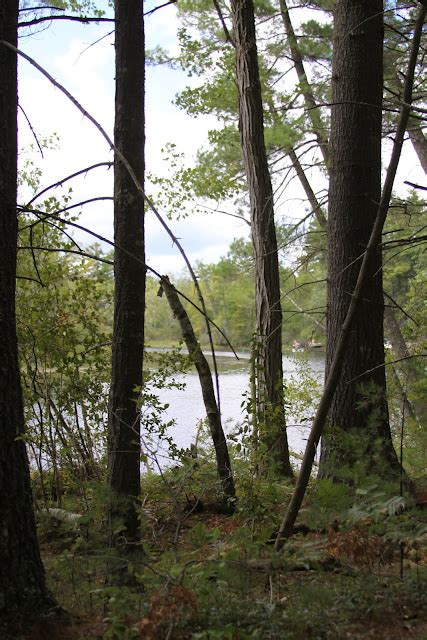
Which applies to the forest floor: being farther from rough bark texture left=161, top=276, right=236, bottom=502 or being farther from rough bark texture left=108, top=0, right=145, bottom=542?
rough bark texture left=161, top=276, right=236, bottom=502

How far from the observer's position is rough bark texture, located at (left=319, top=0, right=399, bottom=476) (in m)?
4.61

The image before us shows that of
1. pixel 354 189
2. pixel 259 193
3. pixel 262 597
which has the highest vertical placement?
pixel 259 193

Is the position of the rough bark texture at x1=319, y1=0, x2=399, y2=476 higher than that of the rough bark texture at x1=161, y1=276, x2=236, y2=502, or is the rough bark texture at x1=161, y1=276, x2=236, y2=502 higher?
the rough bark texture at x1=319, y1=0, x2=399, y2=476

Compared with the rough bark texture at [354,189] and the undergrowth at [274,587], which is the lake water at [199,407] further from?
the undergrowth at [274,587]

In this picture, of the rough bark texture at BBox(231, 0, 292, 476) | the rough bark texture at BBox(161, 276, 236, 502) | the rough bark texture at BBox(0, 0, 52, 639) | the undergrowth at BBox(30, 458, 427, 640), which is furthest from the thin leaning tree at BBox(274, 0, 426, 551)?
the rough bark texture at BBox(231, 0, 292, 476)

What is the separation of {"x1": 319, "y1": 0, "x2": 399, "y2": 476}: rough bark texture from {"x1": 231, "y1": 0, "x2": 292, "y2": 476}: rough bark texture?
6.21 feet

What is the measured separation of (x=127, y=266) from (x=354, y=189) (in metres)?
1.95

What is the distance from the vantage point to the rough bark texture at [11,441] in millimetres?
2430

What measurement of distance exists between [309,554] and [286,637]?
443mm

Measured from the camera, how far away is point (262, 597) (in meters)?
2.54

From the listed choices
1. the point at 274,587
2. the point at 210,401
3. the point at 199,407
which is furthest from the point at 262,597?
the point at 199,407

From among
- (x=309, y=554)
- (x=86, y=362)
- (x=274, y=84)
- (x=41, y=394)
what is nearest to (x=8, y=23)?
(x=309, y=554)

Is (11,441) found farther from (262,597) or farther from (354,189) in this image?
(354,189)

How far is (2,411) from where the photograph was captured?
2561 millimetres
